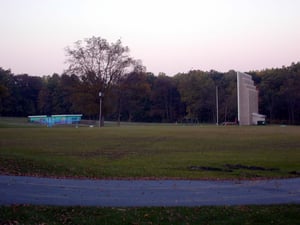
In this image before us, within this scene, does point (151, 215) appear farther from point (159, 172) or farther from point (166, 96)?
point (166, 96)

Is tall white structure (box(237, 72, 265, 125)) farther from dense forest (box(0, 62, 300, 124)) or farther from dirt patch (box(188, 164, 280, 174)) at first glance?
dirt patch (box(188, 164, 280, 174))

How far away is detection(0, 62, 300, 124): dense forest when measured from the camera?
109312mm

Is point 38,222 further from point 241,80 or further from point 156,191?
point 241,80

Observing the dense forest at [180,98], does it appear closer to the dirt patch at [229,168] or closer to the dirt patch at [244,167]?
the dirt patch at [244,167]

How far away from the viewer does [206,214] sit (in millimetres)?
9578

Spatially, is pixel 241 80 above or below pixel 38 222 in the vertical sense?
above

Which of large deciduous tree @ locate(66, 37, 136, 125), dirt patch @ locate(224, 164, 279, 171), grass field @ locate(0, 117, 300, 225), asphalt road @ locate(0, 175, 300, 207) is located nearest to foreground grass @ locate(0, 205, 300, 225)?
grass field @ locate(0, 117, 300, 225)

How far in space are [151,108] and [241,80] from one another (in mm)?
37858

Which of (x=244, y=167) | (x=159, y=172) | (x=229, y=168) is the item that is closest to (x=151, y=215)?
(x=159, y=172)

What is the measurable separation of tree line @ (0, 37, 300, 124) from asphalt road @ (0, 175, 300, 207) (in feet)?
220

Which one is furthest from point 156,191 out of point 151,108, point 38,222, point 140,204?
point 151,108

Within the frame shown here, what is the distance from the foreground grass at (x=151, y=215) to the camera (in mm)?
8953

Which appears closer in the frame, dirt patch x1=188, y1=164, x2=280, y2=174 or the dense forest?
dirt patch x1=188, y1=164, x2=280, y2=174

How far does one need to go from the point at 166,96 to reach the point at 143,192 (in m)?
112
